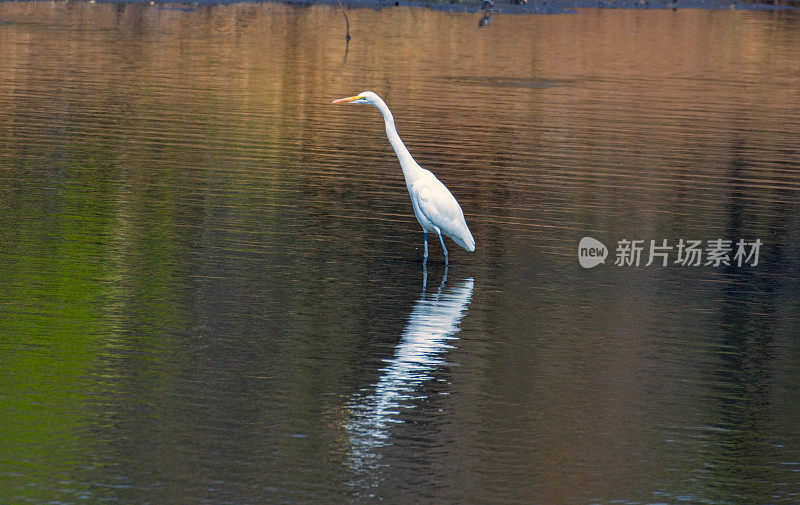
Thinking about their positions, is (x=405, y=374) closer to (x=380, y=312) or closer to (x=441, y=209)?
(x=380, y=312)

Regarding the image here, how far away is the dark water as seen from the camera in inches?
335

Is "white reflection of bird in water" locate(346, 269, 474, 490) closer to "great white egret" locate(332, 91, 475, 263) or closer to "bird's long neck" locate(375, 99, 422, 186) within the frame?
"great white egret" locate(332, 91, 475, 263)

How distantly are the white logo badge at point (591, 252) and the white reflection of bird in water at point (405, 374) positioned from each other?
2031mm

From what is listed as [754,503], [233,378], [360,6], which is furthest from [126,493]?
[360,6]

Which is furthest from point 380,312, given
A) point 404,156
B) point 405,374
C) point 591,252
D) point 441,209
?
point 591,252

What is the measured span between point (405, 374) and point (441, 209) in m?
4.54

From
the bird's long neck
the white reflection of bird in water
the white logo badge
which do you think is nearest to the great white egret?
the bird's long neck

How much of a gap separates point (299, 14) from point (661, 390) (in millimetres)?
68490

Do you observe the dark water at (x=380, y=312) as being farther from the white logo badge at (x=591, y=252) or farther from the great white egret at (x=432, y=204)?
the great white egret at (x=432, y=204)

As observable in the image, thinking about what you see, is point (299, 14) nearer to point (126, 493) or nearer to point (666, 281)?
point (666, 281)

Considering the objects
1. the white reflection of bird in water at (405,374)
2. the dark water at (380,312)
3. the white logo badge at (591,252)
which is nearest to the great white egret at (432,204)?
the dark water at (380,312)

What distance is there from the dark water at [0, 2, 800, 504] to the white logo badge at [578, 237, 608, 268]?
174mm

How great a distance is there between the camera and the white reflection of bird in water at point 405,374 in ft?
28.8

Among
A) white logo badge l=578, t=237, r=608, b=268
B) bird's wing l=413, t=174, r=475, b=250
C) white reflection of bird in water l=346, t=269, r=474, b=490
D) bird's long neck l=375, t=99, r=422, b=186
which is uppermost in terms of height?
bird's long neck l=375, t=99, r=422, b=186
